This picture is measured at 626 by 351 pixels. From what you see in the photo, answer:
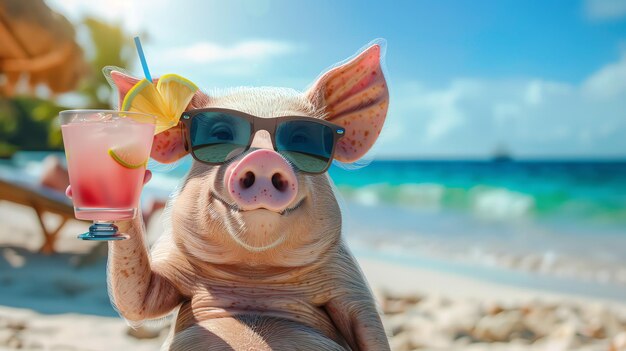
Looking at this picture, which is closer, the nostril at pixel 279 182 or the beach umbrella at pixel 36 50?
the nostril at pixel 279 182

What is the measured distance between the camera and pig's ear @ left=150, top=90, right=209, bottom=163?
177 centimetres

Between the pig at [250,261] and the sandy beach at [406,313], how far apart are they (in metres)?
1.89

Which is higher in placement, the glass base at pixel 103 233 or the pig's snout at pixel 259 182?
the pig's snout at pixel 259 182

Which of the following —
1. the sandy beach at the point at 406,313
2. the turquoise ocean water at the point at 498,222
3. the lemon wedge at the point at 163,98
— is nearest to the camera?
the lemon wedge at the point at 163,98

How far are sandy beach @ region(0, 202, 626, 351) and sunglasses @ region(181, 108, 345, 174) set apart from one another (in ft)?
6.91

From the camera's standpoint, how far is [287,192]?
57.2 inches

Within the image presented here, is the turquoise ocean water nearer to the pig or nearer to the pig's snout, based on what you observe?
the pig

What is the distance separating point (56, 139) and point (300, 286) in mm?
20556

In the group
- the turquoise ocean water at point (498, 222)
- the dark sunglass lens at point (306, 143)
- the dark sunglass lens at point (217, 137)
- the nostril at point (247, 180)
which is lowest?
the nostril at point (247, 180)

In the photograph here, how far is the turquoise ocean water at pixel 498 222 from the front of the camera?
6934mm

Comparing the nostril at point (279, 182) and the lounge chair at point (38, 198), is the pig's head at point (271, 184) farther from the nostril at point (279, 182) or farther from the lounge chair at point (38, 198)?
the lounge chair at point (38, 198)

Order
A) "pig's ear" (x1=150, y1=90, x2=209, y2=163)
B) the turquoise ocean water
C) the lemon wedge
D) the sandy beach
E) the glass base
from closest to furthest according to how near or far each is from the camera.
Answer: the glass base, the lemon wedge, "pig's ear" (x1=150, y1=90, x2=209, y2=163), the sandy beach, the turquoise ocean water

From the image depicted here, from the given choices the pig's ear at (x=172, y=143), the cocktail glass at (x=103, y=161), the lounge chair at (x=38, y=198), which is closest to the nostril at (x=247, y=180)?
the cocktail glass at (x=103, y=161)

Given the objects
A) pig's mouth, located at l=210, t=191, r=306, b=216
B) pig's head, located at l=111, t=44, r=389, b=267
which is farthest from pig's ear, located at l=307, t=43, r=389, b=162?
pig's mouth, located at l=210, t=191, r=306, b=216
